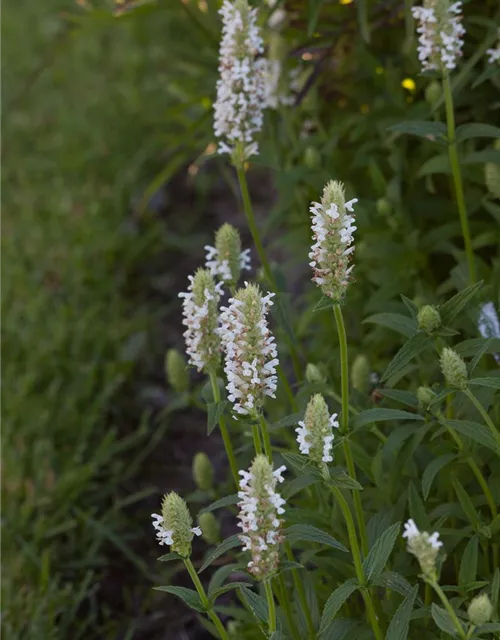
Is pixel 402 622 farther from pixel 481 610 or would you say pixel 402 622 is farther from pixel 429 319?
pixel 429 319

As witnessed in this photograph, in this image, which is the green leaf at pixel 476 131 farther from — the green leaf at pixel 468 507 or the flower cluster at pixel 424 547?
the flower cluster at pixel 424 547

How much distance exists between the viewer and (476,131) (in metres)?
2.23

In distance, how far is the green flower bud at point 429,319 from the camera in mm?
1865

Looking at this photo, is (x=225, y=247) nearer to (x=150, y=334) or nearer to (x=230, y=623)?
(x=230, y=623)

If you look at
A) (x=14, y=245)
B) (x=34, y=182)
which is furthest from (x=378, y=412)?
(x=34, y=182)

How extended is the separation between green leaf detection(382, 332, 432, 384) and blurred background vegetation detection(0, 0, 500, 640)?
2.26 feet

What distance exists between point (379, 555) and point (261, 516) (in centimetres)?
31

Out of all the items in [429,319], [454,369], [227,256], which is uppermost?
[227,256]

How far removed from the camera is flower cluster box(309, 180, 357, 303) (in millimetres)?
1592

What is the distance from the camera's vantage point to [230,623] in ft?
7.80

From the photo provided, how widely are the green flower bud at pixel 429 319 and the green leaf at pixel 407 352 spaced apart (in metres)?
0.02

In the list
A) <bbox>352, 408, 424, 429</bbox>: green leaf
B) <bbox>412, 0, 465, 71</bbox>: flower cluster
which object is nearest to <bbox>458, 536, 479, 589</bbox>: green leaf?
<bbox>352, 408, 424, 429</bbox>: green leaf

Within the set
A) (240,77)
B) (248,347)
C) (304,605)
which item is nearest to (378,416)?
(248,347)

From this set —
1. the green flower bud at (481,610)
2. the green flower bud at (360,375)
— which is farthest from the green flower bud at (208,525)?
the green flower bud at (481,610)
